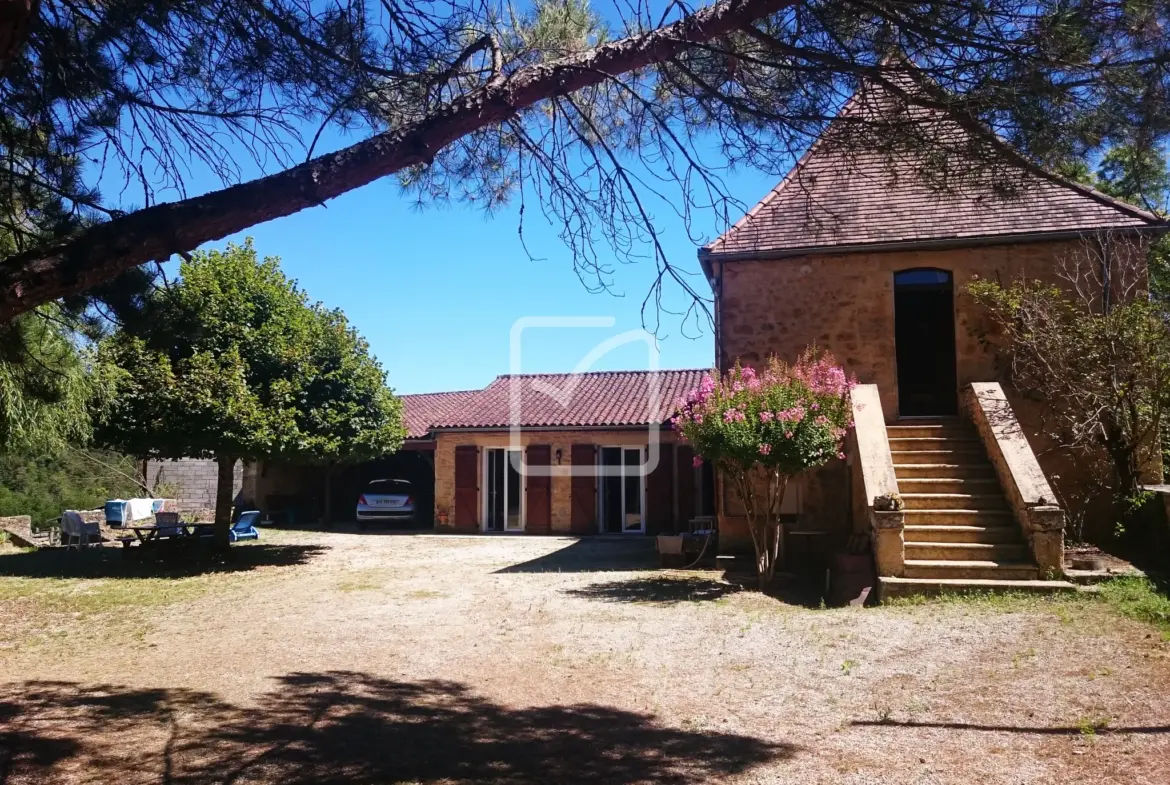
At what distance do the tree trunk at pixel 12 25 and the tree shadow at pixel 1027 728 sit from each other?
207 inches

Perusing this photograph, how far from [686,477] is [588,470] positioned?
2.37 metres

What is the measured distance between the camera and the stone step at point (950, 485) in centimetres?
1014

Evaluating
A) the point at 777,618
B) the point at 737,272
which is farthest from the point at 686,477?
the point at 777,618

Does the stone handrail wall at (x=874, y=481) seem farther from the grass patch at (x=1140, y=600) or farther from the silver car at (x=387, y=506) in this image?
the silver car at (x=387, y=506)

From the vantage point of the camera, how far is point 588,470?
66.0 feet

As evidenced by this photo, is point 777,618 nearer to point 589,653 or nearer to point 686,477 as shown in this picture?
point 589,653

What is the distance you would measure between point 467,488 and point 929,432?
40.7ft

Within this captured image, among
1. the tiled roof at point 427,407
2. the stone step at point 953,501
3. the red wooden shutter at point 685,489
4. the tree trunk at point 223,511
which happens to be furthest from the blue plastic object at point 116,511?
the stone step at point 953,501

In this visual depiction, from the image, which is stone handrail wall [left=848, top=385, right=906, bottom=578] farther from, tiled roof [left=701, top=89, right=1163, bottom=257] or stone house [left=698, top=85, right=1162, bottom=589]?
tiled roof [left=701, top=89, right=1163, bottom=257]

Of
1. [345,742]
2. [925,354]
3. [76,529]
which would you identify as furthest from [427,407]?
[345,742]

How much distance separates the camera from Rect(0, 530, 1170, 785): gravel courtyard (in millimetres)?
4363

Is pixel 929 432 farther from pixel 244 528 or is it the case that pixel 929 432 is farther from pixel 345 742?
pixel 244 528

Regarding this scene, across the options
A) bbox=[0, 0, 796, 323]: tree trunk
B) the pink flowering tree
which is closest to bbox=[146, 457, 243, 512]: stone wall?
the pink flowering tree

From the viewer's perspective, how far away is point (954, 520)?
962 centimetres
